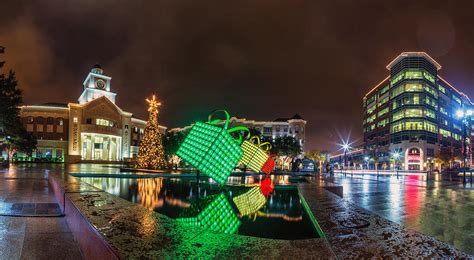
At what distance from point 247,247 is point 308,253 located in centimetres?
62

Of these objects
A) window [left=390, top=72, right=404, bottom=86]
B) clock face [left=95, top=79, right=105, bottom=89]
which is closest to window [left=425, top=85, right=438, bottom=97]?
window [left=390, top=72, right=404, bottom=86]

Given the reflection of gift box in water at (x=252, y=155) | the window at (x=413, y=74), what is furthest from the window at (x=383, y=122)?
the reflection of gift box in water at (x=252, y=155)

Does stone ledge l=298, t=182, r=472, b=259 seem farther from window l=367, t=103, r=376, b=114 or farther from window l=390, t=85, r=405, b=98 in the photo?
window l=367, t=103, r=376, b=114

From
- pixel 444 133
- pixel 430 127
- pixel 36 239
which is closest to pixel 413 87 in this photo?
pixel 430 127

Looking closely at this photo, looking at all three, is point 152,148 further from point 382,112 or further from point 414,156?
point 382,112

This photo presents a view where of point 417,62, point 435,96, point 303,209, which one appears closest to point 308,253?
point 303,209

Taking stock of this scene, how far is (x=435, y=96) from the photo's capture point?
113 meters

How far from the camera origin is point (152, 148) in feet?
128

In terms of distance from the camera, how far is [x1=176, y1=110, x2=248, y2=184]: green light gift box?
16.7 metres

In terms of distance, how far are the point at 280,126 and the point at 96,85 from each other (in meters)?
78.6

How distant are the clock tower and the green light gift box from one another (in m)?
93.0

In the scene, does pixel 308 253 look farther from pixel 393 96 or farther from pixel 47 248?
pixel 393 96

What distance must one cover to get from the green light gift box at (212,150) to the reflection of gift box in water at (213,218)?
6.15m

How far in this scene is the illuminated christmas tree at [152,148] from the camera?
127 ft
